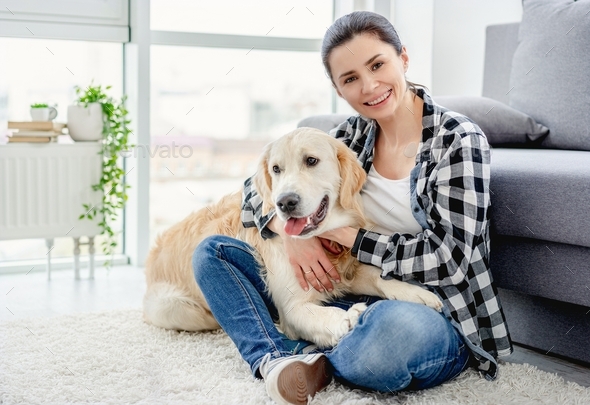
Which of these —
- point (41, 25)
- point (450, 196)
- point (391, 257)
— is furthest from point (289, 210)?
point (41, 25)

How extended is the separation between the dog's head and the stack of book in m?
1.63

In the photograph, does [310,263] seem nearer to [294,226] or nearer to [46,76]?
[294,226]

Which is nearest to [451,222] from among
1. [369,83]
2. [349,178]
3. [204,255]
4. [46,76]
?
[349,178]

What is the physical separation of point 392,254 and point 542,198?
1.53ft

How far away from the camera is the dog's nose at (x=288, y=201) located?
1.65 metres

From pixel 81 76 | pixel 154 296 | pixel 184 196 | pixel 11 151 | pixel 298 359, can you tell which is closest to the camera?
pixel 298 359

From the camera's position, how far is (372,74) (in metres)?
1.74

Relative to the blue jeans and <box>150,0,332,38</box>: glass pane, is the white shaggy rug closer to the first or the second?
the blue jeans

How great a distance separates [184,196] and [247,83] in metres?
0.75

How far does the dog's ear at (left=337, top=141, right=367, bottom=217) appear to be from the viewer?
1.77 metres

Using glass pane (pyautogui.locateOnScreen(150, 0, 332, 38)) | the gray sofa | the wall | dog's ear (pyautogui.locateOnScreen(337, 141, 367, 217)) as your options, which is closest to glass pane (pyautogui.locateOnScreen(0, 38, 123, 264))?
glass pane (pyautogui.locateOnScreen(150, 0, 332, 38))

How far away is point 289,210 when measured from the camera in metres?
1.66

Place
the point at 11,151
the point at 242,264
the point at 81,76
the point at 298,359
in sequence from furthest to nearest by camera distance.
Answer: the point at 81,76
the point at 11,151
the point at 242,264
the point at 298,359

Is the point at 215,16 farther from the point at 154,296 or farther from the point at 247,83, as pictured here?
the point at 154,296
